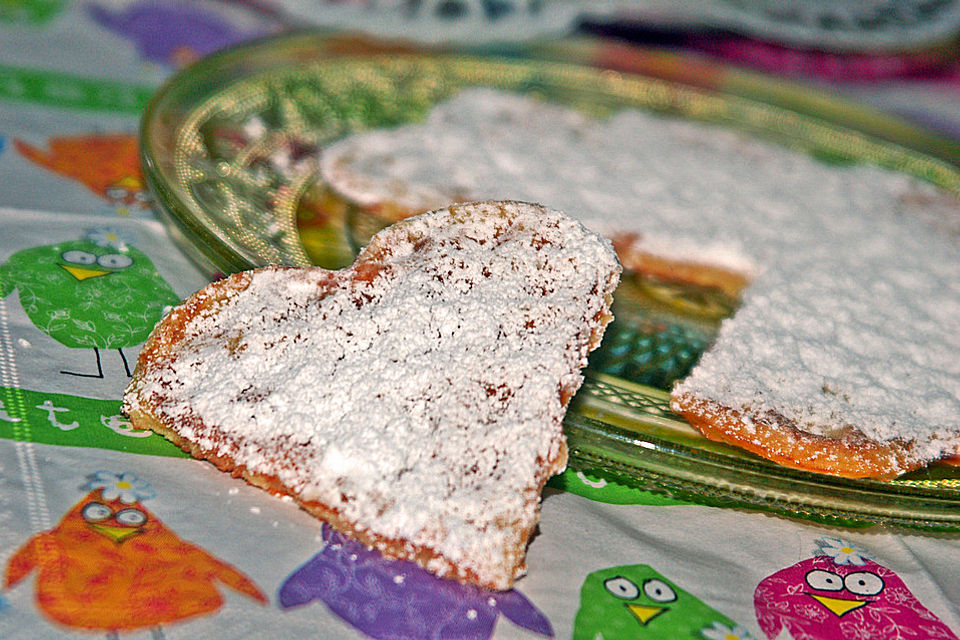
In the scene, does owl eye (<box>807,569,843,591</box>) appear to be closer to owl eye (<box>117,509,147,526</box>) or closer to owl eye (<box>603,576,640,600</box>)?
owl eye (<box>603,576,640,600</box>)

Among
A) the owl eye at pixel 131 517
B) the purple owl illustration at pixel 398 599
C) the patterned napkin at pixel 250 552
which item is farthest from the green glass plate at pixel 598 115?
the owl eye at pixel 131 517

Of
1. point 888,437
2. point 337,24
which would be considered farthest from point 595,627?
point 337,24

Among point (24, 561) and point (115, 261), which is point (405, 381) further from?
point (115, 261)

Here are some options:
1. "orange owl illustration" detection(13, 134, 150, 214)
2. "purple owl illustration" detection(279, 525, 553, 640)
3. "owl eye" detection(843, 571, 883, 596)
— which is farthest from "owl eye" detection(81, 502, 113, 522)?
"owl eye" detection(843, 571, 883, 596)

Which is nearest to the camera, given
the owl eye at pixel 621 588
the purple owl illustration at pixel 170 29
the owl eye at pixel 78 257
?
the owl eye at pixel 621 588

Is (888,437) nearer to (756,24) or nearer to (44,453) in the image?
(44,453)

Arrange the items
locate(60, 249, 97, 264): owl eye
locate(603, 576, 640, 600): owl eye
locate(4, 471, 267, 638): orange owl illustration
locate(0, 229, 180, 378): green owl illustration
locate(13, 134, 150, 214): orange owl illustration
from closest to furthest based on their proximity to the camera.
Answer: locate(4, 471, 267, 638): orange owl illustration → locate(603, 576, 640, 600): owl eye → locate(0, 229, 180, 378): green owl illustration → locate(60, 249, 97, 264): owl eye → locate(13, 134, 150, 214): orange owl illustration

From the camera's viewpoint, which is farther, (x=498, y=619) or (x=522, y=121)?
(x=522, y=121)

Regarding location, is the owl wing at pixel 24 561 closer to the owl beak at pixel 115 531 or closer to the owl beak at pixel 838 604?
the owl beak at pixel 115 531
